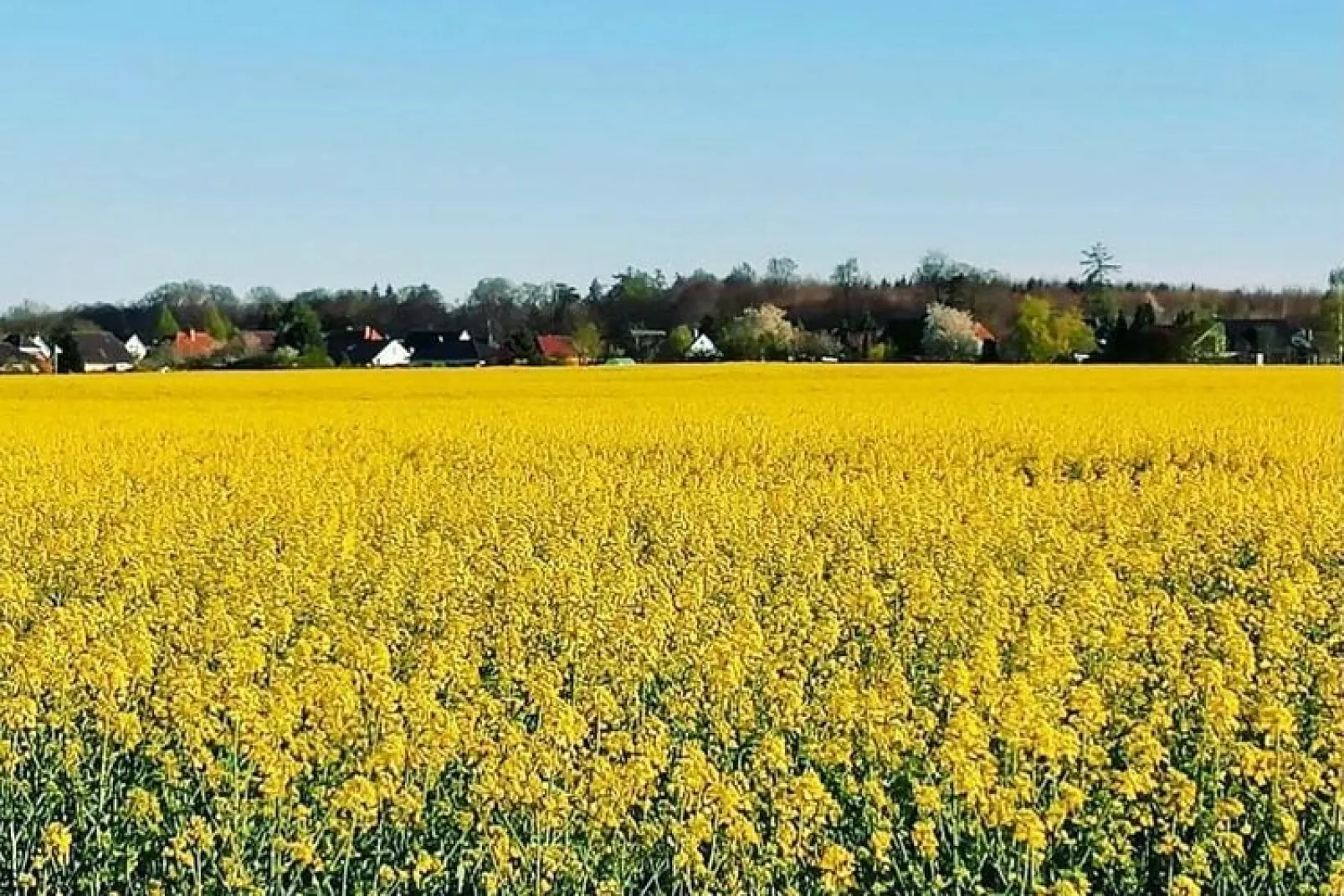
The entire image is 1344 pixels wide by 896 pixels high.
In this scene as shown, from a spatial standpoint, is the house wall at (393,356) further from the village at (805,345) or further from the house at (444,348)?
the house at (444,348)

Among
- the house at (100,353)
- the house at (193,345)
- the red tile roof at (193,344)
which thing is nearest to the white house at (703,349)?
the house at (193,345)

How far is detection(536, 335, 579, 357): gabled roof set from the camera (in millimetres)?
70800

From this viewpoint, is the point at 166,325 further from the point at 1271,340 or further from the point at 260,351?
the point at 1271,340

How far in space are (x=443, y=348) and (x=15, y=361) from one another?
19469 millimetres

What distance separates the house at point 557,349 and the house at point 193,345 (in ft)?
43.9

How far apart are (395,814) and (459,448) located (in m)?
15.6

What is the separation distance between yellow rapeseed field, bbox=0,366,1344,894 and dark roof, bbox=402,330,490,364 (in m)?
67.8

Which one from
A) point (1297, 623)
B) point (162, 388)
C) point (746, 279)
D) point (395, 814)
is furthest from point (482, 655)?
point (746, 279)

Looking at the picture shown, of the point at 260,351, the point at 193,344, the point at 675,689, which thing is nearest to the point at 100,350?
the point at 193,344

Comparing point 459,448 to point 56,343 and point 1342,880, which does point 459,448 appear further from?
point 56,343

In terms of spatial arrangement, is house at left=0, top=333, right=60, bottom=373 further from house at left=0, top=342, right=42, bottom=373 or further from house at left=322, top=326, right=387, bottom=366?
house at left=322, top=326, right=387, bottom=366

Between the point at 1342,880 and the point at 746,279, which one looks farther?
the point at 746,279

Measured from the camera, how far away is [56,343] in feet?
229

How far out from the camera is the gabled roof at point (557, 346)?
70.8m
